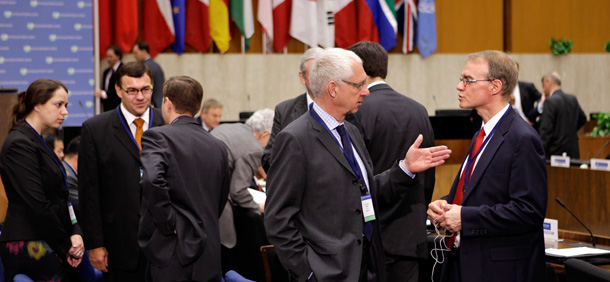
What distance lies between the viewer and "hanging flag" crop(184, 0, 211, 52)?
10.4 metres

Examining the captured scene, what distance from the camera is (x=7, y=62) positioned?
8.28 m

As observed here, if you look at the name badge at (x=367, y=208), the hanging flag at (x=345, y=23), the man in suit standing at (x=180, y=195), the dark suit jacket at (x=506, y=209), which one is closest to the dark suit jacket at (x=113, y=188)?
the man in suit standing at (x=180, y=195)

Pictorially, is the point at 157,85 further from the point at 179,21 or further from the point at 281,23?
the point at 281,23

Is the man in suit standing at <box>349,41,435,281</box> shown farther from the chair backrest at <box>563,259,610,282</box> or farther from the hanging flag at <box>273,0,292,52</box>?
the hanging flag at <box>273,0,292,52</box>

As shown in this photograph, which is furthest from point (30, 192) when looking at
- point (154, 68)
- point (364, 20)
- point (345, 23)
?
point (364, 20)

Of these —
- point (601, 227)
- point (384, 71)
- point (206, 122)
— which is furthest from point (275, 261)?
point (206, 122)

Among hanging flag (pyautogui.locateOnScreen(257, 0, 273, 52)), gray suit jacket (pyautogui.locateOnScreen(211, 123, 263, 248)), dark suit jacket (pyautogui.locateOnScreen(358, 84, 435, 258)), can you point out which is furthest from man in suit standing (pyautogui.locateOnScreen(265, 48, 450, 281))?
hanging flag (pyautogui.locateOnScreen(257, 0, 273, 52))

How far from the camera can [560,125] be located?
364 inches

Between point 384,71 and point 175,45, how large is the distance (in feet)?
24.4

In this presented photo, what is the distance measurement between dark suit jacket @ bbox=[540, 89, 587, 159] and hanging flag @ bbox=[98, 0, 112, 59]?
616cm

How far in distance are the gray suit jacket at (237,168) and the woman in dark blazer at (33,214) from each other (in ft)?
4.79

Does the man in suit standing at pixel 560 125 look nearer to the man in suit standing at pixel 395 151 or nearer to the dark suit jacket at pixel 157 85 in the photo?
the dark suit jacket at pixel 157 85

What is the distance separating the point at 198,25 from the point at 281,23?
4.32 feet

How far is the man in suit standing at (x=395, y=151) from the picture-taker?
3.31m
